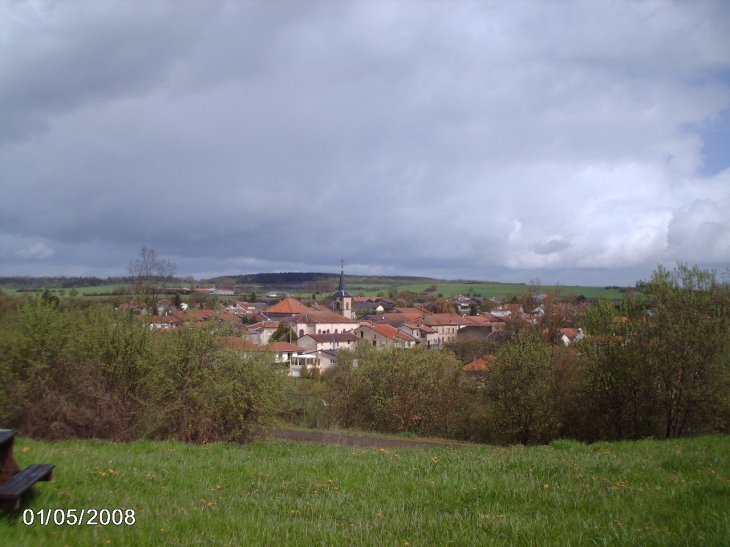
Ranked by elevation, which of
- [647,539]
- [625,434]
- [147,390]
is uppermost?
[647,539]

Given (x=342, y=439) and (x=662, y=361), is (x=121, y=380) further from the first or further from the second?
(x=662, y=361)

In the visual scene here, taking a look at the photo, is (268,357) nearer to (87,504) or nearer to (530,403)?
(87,504)

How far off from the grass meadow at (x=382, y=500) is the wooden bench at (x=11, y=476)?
0.22 meters

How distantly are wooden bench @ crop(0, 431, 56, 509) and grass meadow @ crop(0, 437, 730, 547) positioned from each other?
221mm

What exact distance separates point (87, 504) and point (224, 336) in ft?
37.4

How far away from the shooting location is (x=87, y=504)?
19.6ft

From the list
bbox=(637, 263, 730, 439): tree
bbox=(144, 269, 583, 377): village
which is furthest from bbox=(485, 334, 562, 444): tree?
bbox=(144, 269, 583, 377): village

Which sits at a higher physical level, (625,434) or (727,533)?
(727,533)

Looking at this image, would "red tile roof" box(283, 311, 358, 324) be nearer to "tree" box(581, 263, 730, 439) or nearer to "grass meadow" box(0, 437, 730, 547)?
"tree" box(581, 263, 730, 439)

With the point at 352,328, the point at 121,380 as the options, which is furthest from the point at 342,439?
the point at 352,328

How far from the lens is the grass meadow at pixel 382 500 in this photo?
17.2ft

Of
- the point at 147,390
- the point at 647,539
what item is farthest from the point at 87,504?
the point at 147,390

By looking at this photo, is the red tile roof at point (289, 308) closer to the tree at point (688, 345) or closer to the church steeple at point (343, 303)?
the church steeple at point (343, 303)

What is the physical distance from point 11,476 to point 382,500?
175 inches
